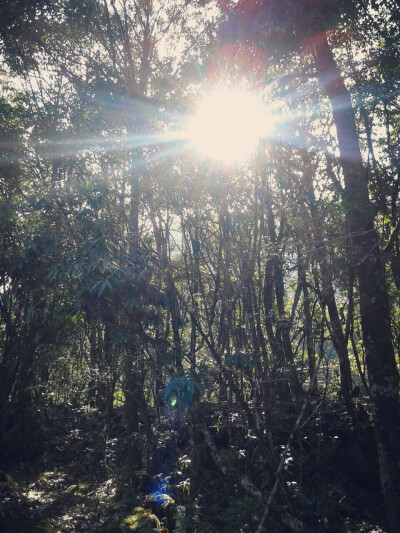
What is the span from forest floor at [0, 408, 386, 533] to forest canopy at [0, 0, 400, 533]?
41 millimetres

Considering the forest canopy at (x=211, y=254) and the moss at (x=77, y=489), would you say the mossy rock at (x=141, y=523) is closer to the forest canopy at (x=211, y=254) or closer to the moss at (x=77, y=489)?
the forest canopy at (x=211, y=254)

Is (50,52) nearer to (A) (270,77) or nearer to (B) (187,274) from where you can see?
(A) (270,77)

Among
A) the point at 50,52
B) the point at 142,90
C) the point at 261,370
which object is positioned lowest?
the point at 261,370

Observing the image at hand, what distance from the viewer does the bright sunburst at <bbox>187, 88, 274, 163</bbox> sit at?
226 inches

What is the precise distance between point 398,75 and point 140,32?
428 centimetres

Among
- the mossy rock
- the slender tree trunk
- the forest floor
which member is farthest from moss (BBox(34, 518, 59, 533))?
the slender tree trunk

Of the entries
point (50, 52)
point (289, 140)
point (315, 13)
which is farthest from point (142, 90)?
point (315, 13)

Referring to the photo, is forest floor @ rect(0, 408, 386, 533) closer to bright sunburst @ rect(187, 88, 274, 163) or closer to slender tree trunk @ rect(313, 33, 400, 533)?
slender tree trunk @ rect(313, 33, 400, 533)

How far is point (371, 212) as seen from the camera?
495cm

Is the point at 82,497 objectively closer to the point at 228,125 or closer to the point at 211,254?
the point at 211,254

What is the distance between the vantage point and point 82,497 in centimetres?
629

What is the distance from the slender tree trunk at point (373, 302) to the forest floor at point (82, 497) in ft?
2.26

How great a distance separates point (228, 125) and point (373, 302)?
3.02 metres

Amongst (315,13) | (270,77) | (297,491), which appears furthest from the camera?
(270,77)
